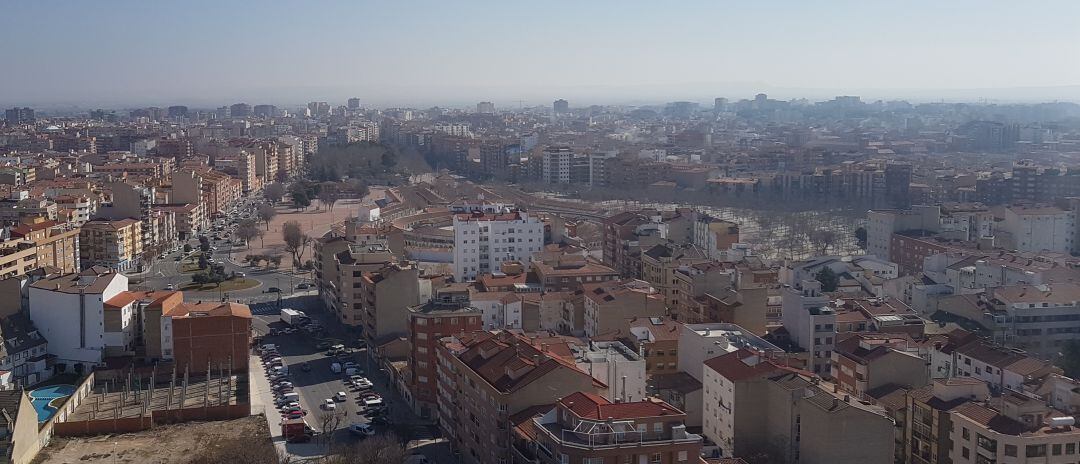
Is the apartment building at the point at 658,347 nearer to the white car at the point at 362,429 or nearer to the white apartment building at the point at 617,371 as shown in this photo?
the white apartment building at the point at 617,371

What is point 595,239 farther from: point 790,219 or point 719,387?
point 719,387

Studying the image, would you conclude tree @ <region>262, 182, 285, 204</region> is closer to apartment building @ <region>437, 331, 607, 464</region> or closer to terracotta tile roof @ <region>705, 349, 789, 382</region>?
apartment building @ <region>437, 331, 607, 464</region>

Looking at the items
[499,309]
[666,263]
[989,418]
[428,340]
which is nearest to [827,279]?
[666,263]

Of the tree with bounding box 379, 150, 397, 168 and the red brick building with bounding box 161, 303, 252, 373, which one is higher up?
the tree with bounding box 379, 150, 397, 168

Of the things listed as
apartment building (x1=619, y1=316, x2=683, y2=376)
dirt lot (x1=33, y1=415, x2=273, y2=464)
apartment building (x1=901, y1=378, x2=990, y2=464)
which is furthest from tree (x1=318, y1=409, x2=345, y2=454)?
apartment building (x1=901, y1=378, x2=990, y2=464)

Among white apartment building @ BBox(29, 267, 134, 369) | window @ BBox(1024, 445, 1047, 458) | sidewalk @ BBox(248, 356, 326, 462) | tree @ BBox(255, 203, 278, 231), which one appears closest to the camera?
window @ BBox(1024, 445, 1047, 458)

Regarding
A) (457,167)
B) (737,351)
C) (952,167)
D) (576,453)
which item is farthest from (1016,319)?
(457,167)

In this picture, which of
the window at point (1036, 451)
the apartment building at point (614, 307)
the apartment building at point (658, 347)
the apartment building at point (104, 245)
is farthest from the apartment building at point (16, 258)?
the window at point (1036, 451)
